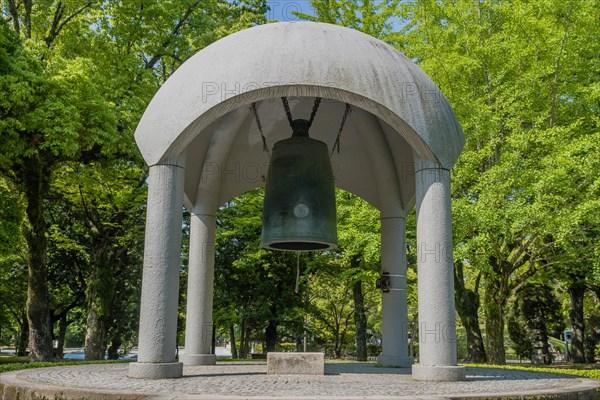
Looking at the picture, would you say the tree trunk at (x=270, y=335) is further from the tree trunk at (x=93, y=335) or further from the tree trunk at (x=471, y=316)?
the tree trunk at (x=471, y=316)

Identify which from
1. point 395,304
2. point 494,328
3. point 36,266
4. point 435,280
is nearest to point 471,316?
point 494,328

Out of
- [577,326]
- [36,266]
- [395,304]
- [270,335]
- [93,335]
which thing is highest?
[36,266]

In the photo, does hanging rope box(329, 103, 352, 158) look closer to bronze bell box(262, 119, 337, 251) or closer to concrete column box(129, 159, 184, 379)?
bronze bell box(262, 119, 337, 251)

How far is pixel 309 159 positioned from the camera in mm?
9289

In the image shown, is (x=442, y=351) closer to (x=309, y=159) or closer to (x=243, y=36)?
(x=309, y=159)

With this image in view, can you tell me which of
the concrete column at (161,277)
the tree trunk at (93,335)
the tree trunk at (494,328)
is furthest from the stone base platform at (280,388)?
the tree trunk at (93,335)

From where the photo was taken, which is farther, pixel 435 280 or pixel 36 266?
pixel 36 266

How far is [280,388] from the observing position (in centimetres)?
669

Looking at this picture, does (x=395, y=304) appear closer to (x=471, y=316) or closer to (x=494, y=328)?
(x=494, y=328)

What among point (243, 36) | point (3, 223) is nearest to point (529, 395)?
point (243, 36)

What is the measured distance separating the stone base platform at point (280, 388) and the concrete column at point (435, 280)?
13.3 inches

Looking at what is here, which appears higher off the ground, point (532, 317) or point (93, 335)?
point (532, 317)

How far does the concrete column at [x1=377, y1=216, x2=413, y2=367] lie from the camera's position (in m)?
11.1

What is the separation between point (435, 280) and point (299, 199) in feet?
8.33
